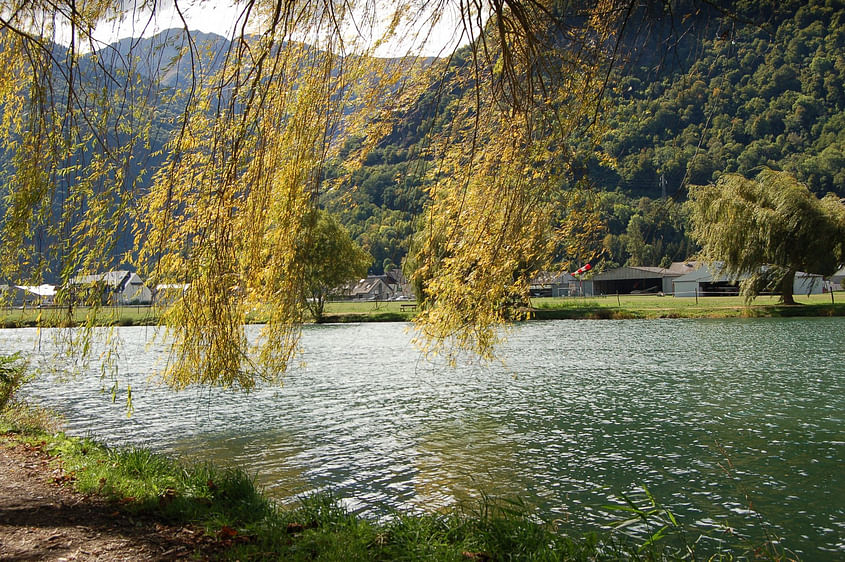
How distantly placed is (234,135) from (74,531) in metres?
2.98

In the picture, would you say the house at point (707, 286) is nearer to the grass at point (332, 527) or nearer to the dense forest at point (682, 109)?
the dense forest at point (682, 109)

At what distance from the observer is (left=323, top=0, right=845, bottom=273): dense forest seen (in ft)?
13.0

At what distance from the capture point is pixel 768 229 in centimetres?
3150

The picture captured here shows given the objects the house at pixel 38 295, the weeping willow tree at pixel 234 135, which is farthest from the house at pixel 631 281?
the house at pixel 38 295

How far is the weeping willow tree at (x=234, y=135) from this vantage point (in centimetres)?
479

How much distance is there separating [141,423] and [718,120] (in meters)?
10.2

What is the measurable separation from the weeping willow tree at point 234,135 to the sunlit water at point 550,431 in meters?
1.47

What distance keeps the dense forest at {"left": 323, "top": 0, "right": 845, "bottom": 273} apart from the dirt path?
2682mm

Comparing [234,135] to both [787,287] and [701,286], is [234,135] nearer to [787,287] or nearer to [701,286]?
[787,287]

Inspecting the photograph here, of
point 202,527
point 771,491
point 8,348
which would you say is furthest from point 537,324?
point 202,527

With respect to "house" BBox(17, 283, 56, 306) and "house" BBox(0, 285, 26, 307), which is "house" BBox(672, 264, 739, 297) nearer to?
"house" BBox(0, 285, 26, 307)

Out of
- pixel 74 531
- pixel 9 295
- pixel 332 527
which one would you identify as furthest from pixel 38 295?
pixel 332 527

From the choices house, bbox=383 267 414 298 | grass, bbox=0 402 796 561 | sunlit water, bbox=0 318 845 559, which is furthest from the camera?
house, bbox=383 267 414 298

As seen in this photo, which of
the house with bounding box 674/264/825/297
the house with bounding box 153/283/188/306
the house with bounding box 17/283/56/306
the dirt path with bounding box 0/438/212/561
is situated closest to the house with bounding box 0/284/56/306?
the house with bounding box 17/283/56/306
